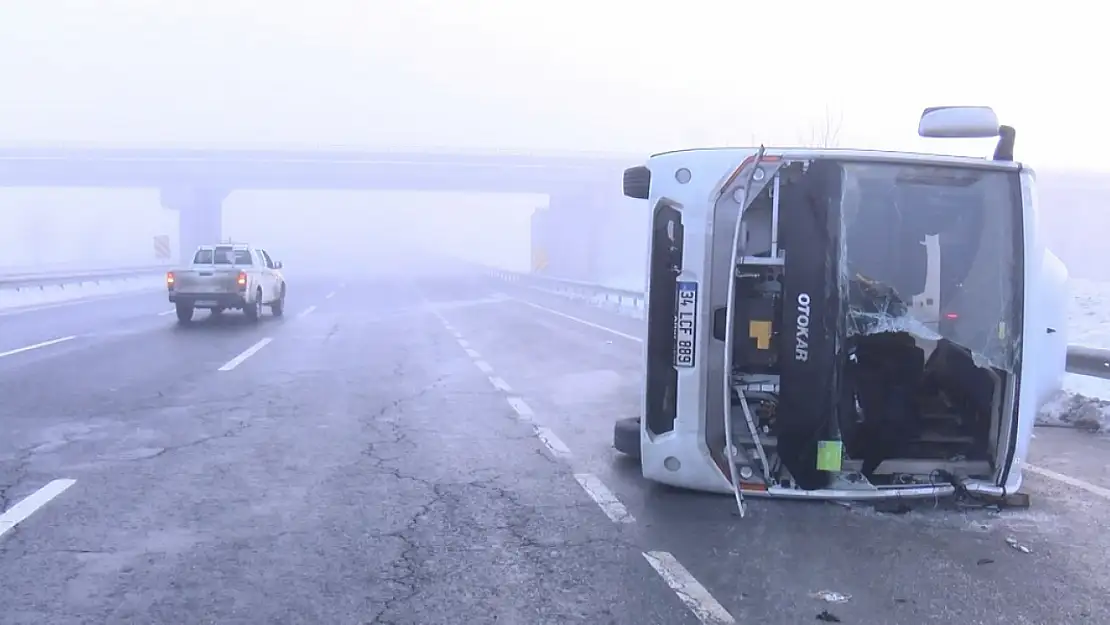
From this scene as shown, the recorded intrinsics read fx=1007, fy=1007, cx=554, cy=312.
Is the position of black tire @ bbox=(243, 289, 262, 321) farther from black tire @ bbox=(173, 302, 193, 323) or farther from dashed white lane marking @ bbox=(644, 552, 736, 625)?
dashed white lane marking @ bbox=(644, 552, 736, 625)

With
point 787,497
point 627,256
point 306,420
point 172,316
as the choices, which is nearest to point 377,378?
point 306,420

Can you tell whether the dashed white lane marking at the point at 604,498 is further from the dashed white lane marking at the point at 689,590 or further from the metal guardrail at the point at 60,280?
the metal guardrail at the point at 60,280

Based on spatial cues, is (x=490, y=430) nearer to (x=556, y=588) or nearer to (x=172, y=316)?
(x=556, y=588)

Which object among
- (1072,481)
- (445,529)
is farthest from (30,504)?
(1072,481)

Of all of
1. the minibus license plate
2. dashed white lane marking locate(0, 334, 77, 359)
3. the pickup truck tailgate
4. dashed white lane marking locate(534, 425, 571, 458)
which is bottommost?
dashed white lane marking locate(0, 334, 77, 359)

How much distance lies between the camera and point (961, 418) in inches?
272

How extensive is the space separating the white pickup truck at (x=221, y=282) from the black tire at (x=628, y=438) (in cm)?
1574

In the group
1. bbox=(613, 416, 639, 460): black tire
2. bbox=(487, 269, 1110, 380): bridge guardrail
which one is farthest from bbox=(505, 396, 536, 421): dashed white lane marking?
bbox=(613, 416, 639, 460): black tire

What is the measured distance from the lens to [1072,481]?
7.72m

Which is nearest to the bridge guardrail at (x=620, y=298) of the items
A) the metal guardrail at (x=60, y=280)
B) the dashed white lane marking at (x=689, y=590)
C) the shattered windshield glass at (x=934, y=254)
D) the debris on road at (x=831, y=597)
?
the shattered windshield glass at (x=934, y=254)

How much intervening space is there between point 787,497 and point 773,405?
2.07ft

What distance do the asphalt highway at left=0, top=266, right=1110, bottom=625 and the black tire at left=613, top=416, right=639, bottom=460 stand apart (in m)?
0.12

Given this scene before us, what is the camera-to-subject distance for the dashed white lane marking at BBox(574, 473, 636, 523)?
21.4 ft

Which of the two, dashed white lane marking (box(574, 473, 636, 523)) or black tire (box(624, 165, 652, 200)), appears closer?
dashed white lane marking (box(574, 473, 636, 523))
